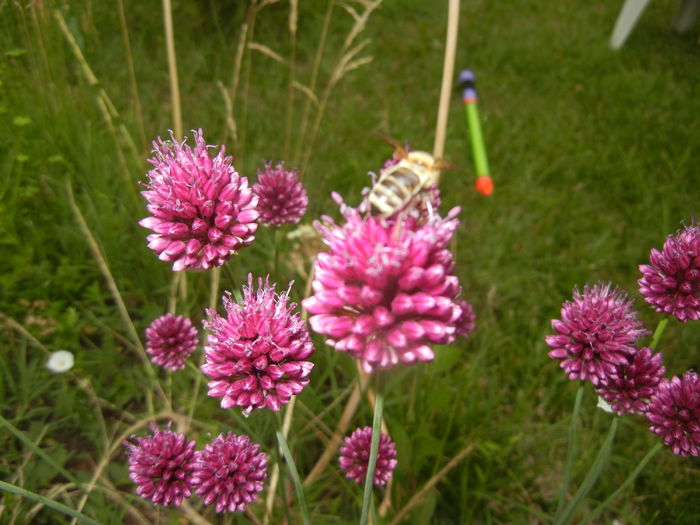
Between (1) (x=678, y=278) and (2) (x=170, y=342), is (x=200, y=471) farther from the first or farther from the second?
(1) (x=678, y=278)

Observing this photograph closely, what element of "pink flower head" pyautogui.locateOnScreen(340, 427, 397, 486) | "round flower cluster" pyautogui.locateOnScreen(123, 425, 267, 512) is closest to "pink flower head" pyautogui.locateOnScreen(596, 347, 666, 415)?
"pink flower head" pyautogui.locateOnScreen(340, 427, 397, 486)

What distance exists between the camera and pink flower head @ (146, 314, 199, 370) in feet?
4.05

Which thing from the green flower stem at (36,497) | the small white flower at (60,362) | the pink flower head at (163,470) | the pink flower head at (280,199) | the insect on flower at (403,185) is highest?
the pink flower head at (280,199)

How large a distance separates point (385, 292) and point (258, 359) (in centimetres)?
23

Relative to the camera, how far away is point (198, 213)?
87cm

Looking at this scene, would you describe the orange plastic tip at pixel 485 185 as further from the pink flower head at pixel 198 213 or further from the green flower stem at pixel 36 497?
the green flower stem at pixel 36 497

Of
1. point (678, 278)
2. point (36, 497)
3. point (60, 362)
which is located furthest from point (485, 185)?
point (36, 497)

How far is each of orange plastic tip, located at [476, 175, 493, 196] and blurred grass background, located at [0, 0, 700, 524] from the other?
5 centimetres

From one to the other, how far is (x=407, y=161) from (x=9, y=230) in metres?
1.43

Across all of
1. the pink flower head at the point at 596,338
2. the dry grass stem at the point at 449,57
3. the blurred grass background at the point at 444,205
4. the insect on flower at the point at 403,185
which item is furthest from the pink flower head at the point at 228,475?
the dry grass stem at the point at 449,57

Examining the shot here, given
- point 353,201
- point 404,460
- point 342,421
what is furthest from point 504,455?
point 353,201

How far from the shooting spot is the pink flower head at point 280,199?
129 cm

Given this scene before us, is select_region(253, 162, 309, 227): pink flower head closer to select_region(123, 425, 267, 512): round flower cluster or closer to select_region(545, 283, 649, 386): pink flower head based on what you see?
select_region(123, 425, 267, 512): round flower cluster

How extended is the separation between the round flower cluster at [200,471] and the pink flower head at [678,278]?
793 millimetres
